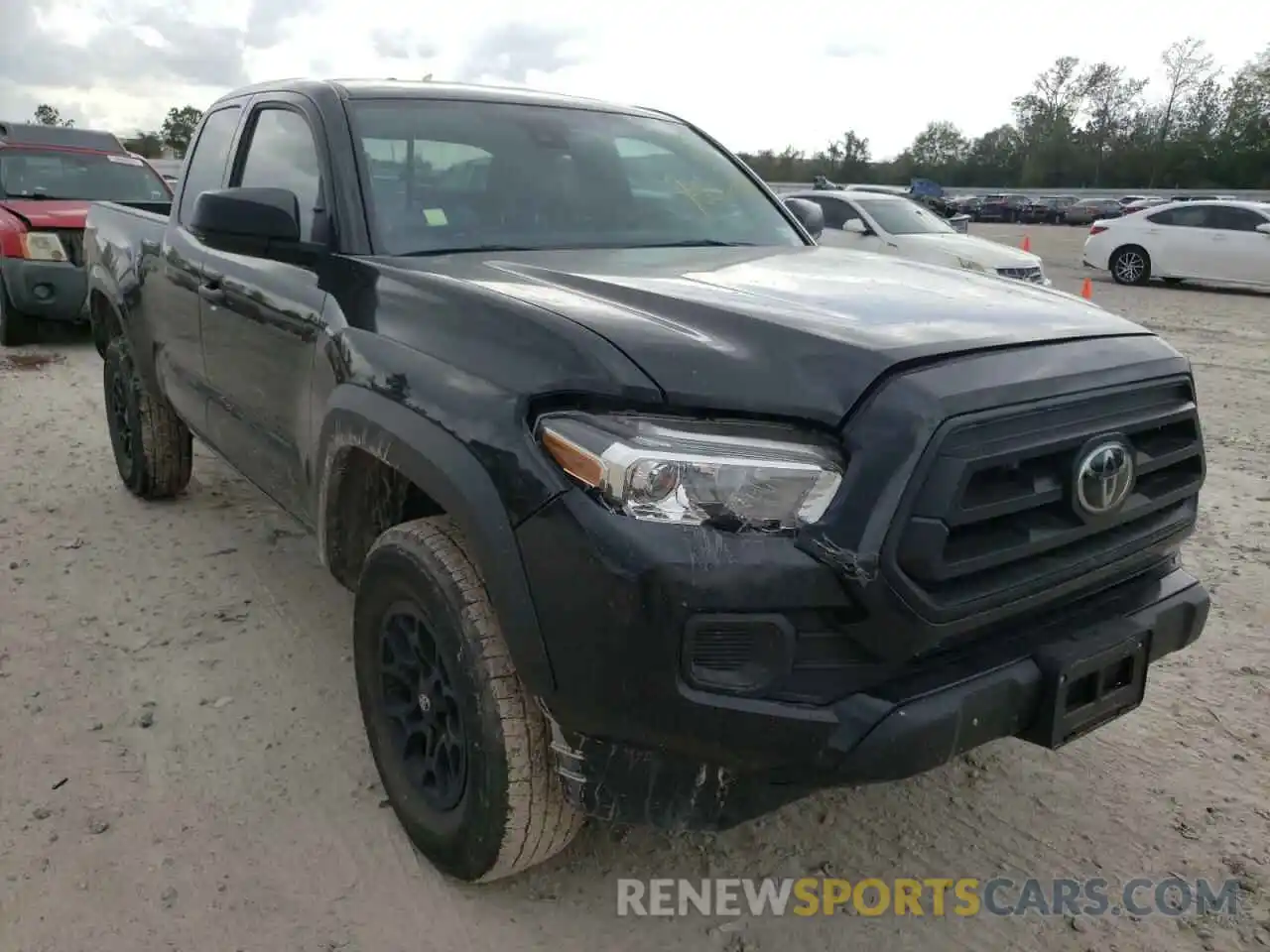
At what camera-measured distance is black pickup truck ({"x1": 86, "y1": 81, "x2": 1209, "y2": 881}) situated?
179 cm

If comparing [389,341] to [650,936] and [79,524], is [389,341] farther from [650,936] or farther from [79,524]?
[79,524]

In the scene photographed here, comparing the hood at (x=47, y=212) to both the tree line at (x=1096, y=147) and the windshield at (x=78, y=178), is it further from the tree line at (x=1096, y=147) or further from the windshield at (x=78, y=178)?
the tree line at (x=1096, y=147)

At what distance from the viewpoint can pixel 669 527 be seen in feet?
5.85

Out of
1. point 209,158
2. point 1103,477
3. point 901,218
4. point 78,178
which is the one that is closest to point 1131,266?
point 901,218

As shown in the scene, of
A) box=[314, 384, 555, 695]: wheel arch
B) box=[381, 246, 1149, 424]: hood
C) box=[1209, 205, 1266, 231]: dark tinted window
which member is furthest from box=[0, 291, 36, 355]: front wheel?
box=[1209, 205, 1266, 231]: dark tinted window

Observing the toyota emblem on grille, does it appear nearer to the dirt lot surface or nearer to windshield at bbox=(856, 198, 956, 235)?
the dirt lot surface

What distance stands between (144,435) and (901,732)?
13.4 ft

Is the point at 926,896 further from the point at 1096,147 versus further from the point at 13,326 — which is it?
the point at 1096,147

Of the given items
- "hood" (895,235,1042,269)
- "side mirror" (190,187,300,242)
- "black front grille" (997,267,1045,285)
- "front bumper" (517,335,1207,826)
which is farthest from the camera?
"hood" (895,235,1042,269)

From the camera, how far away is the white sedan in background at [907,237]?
10.9m

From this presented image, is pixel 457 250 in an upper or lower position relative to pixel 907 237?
upper

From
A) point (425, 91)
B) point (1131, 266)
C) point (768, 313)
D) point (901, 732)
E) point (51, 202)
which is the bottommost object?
point (1131, 266)

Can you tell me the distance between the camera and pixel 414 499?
262 centimetres

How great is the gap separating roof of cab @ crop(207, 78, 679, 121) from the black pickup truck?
0.21m
